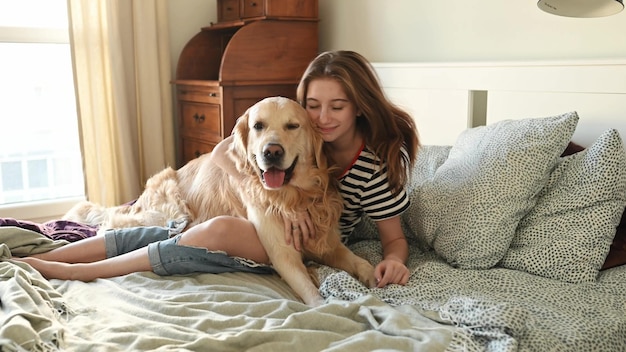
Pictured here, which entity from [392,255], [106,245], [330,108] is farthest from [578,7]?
[106,245]

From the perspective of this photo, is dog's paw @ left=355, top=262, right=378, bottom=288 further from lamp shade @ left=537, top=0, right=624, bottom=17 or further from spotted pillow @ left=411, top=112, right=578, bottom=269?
lamp shade @ left=537, top=0, right=624, bottom=17

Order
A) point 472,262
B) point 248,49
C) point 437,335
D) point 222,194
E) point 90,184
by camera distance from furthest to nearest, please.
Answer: point 90,184 → point 248,49 → point 222,194 → point 472,262 → point 437,335

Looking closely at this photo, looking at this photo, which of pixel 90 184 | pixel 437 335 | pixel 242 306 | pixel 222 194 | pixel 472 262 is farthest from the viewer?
pixel 90 184

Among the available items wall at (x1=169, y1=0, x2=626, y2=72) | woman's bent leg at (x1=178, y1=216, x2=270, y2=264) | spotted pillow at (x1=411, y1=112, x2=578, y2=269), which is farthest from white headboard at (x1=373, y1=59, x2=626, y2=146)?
woman's bent leg at (x1=178, y1=216, x2=270, y2=264)

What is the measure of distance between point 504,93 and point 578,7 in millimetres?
638

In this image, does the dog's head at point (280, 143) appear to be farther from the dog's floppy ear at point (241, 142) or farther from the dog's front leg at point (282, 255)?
the dog's front leg at point (282, 255)

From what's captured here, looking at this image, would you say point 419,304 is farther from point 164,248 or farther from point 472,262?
point 164,248

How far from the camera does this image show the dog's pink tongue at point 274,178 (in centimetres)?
164

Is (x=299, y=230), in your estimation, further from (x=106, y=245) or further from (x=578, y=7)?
(x=578, y=7)

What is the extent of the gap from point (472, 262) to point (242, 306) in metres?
0.67

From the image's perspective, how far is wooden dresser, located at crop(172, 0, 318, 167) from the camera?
299 centimetres

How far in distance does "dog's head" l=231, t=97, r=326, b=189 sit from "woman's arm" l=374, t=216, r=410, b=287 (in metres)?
0.28

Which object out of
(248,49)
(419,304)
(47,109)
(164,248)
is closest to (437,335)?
(419,304)

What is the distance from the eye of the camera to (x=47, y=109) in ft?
10.9
